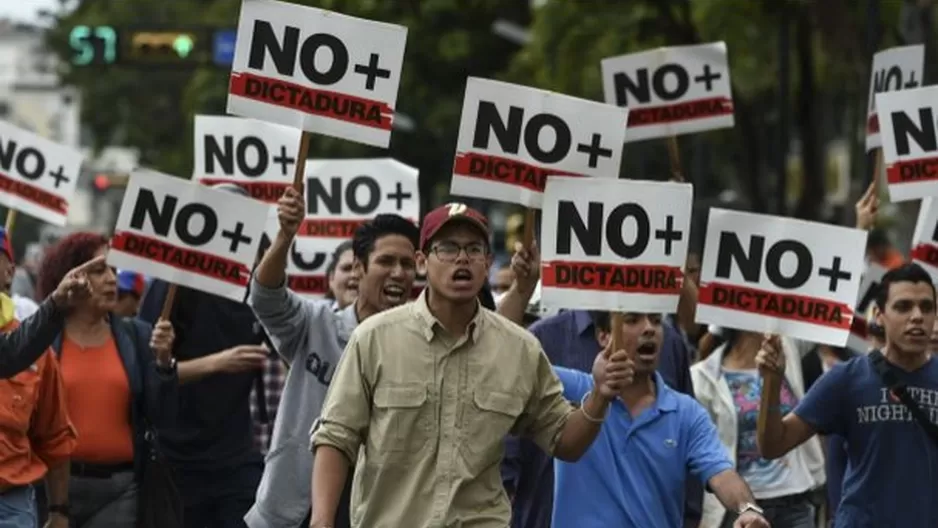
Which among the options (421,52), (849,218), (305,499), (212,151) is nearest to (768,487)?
(305,499)

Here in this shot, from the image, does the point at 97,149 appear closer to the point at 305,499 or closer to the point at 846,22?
the point at 846,22

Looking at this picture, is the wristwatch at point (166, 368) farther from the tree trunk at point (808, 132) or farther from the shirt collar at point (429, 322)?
the tree trunk at point (808, 132)

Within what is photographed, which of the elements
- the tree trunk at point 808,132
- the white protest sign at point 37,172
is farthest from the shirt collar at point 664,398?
the tree trunk at point 808,132

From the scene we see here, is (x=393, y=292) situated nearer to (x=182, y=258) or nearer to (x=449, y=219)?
(x=449, y=219)

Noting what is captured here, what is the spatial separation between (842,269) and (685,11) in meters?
19.0

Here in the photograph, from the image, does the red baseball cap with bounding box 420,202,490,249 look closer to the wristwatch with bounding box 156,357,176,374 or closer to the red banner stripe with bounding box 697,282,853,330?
the red banner stripe with bounding box 697,282,853,330

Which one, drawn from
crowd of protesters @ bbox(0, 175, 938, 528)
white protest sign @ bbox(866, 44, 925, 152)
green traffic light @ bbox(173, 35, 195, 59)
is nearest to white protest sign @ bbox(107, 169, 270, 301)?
crowd of protesters @ bbox(0, 175, 938, 528)

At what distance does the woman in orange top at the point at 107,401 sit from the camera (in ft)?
35.5

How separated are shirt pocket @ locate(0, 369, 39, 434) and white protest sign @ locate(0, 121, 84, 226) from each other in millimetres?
4699

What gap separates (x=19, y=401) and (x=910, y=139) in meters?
4.10

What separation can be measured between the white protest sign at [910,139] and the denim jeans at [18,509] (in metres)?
3.99

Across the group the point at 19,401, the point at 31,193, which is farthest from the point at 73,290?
the point at 31,193

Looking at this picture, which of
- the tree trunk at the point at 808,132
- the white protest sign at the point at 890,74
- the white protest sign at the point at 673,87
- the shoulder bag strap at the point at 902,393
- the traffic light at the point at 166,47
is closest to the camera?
the shoulder bag strap at the point at 902,393

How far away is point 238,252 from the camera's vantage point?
11.5m
